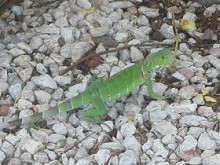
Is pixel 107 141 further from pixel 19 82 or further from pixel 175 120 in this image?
pixel 19 82

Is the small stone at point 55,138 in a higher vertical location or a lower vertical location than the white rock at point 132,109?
lower

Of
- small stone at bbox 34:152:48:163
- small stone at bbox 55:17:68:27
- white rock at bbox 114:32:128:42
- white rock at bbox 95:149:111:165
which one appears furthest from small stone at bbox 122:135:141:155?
small stone at bbox 55:17:68:27

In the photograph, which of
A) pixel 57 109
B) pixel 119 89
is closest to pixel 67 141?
pixel 57 109

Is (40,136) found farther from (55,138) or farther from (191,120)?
(191,120)

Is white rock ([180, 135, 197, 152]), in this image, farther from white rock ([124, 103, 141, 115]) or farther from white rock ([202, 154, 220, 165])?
white rock ([124, 103, 141, 115])

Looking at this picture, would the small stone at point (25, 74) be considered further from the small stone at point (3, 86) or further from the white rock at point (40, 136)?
the white rock at point (40, 136)

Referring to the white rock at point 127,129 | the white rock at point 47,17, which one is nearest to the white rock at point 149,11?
the white rock at point 47,17
